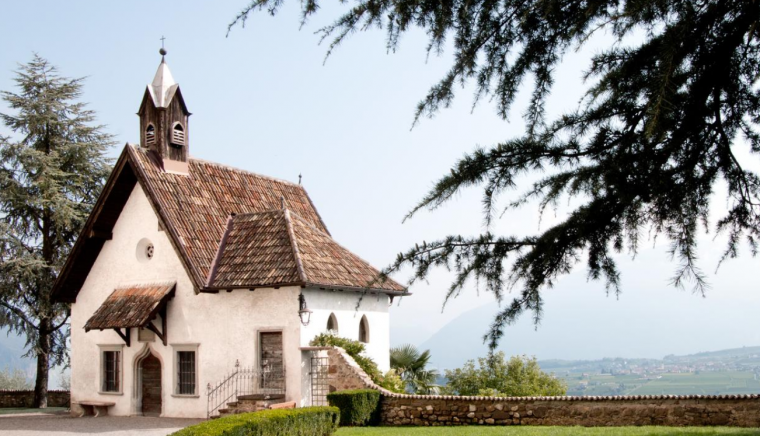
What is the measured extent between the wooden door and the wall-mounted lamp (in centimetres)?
84

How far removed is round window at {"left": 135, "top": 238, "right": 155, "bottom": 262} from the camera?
2380 cm

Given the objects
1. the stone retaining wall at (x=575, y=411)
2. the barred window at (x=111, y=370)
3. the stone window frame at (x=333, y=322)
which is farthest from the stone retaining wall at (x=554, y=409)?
the barred window at (x=111, y=370)

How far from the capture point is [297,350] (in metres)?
20.2

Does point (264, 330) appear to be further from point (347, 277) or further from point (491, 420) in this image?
point (491, 420)

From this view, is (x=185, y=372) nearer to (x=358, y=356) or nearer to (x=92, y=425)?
(x=92, y=425)

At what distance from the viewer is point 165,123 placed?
83.6 ft

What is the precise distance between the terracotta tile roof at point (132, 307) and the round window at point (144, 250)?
944 mm

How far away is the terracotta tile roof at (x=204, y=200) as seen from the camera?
22.3 meters

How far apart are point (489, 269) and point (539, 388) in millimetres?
18565

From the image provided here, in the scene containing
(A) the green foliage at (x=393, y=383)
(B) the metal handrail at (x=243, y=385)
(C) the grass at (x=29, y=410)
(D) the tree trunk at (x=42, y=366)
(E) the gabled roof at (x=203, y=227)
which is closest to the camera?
(B) the metal handrail at (x=243, y=385)

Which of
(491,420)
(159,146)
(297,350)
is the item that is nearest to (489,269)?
(491,420)

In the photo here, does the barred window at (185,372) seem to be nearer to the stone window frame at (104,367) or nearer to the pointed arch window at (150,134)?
the stone window frame at (104,367)

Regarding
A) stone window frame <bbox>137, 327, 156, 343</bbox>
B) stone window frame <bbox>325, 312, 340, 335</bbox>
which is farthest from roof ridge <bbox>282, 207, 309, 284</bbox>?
stone window frame <bbox>137, 327, 156, 343</bbox>

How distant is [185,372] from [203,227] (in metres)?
4.23
